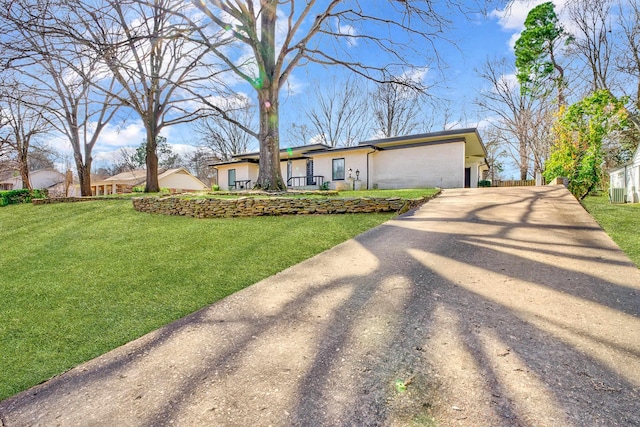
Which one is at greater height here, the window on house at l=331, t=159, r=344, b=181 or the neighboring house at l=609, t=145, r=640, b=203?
the window on house at l=331, t=159, r=344, b=181

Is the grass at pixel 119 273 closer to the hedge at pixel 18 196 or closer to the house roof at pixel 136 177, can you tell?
the hedge at pixel 18 196

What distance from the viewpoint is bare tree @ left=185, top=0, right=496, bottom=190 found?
10859 millimetres

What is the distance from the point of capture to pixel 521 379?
1807 mm

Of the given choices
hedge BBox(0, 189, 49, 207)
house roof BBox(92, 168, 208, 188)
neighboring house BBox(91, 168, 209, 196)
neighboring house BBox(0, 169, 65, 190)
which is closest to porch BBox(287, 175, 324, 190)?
hedge BBox(0, 189, 49, 207)

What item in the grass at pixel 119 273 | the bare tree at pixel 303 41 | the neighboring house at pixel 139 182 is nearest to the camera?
the grass at pixel 119 273

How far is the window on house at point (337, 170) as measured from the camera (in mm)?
19484

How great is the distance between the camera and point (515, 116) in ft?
82.3

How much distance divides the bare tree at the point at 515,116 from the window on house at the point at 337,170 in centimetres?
1411

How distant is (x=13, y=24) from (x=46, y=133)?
69.5 ft

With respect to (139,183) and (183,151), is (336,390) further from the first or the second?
(183,151)

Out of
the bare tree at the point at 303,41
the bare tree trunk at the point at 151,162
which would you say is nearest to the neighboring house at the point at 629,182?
the bare tree at the point at 303,41

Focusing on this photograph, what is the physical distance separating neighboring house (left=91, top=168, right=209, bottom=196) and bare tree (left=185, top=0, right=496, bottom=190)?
85.3ft

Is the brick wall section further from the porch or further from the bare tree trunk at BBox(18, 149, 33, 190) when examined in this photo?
the bare tree trunk at BBox(18, 149, 33, 190)

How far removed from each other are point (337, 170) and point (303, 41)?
29.4ft
